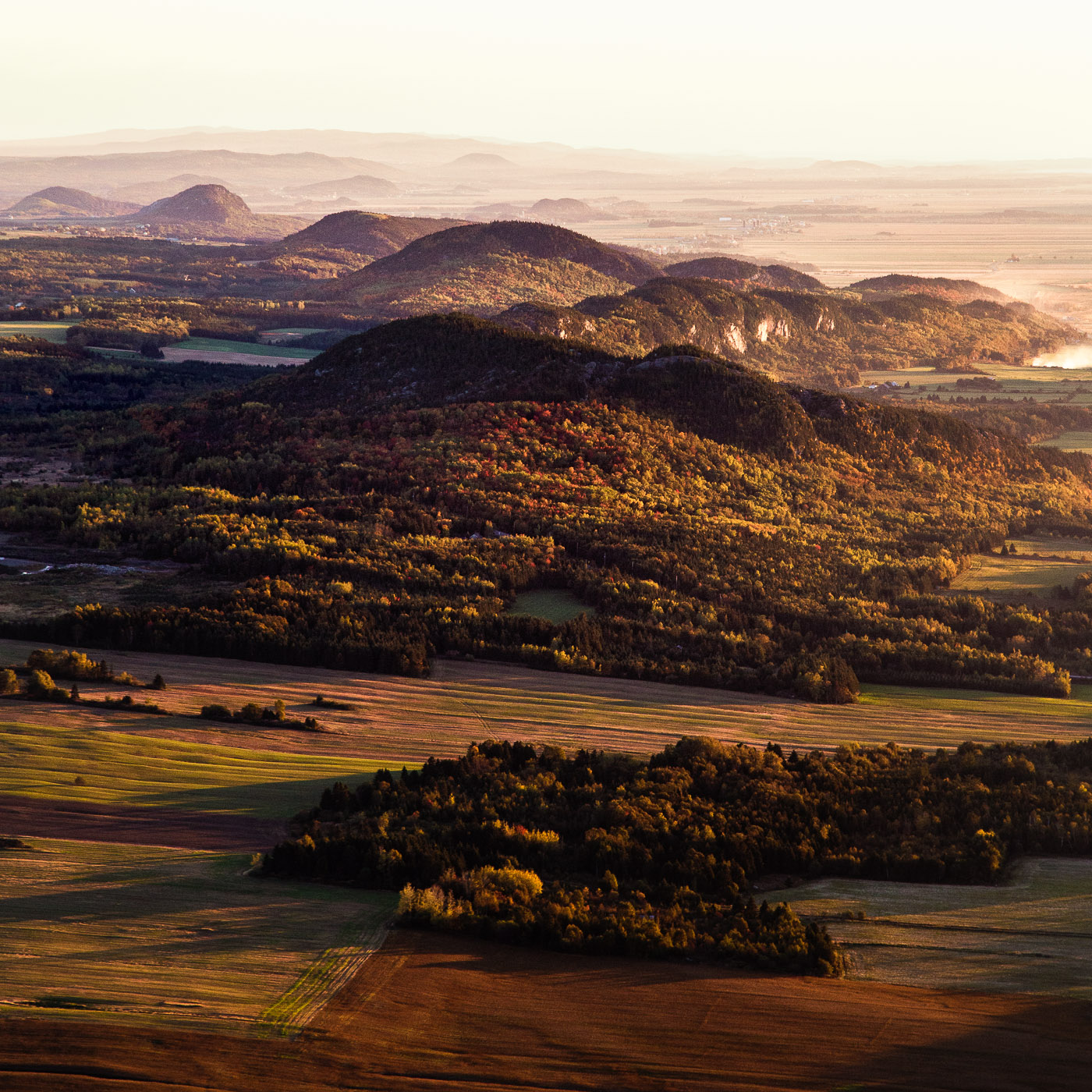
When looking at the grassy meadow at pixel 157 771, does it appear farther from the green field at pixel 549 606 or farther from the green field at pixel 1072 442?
the green field at pixel 1072 442

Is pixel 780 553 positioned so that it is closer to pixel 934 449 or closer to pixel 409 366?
pixel 934 449

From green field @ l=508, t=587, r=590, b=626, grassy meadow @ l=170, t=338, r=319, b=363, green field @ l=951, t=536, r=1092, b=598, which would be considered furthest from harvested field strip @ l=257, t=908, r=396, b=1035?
grassy meadow @ l=170, t=338, r=319, b=363

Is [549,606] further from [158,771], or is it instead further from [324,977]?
[324,977]

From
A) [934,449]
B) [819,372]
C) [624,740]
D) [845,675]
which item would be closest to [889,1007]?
[624,740]

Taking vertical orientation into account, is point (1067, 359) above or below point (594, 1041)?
above

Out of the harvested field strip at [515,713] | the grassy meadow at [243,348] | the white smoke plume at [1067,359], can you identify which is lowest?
the harvested field strip at [515,713]

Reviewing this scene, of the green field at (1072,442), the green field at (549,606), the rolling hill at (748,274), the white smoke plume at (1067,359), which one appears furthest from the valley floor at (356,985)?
the rolling hill at (748,274)

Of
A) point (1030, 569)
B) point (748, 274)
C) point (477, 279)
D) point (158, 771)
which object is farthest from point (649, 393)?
point (748, 274)
